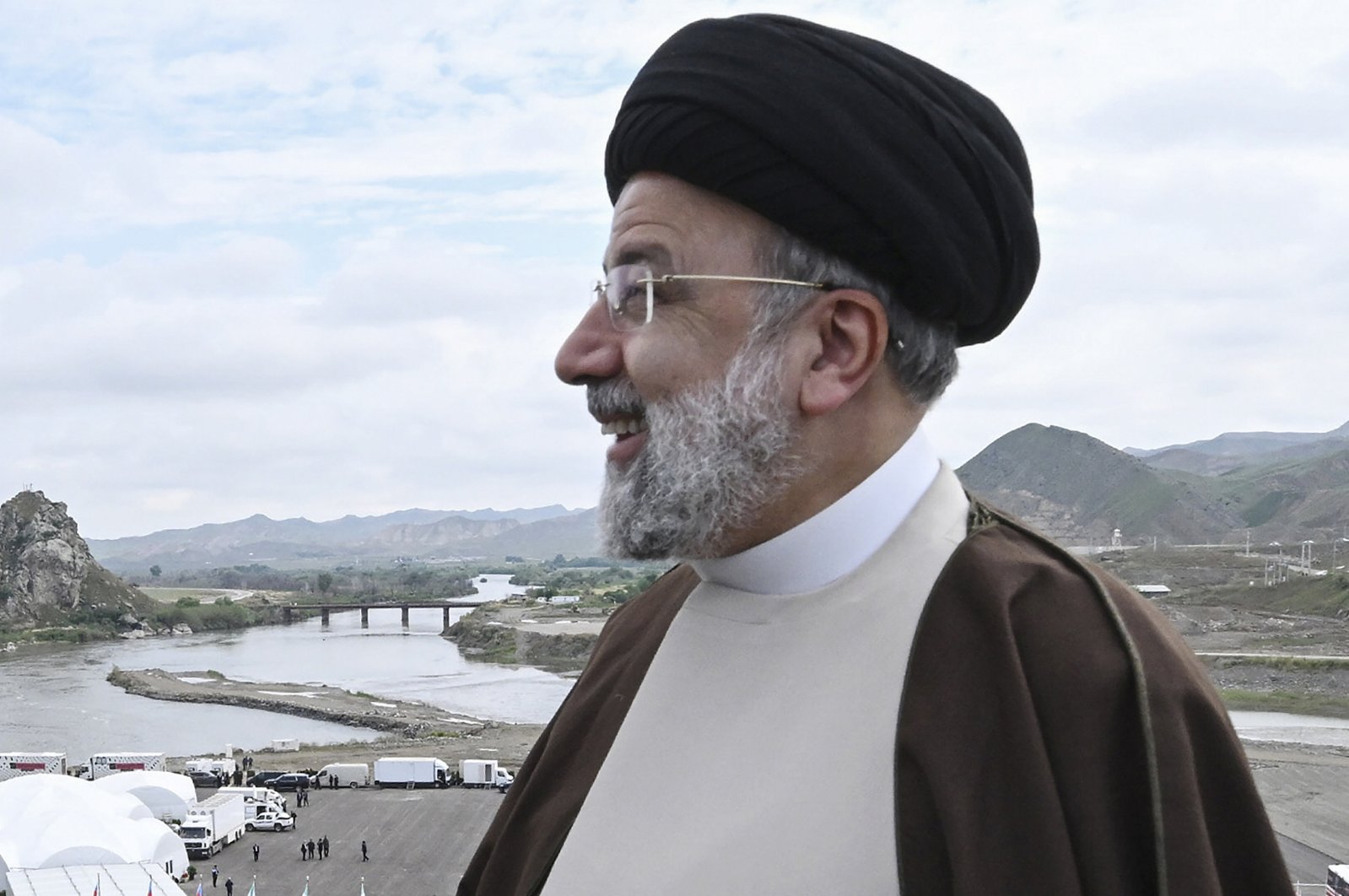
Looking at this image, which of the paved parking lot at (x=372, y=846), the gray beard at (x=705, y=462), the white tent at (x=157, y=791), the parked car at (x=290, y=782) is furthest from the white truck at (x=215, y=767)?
the gray beard at (x=705, y=462)

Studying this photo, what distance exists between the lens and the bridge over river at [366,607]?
5572 centimetres

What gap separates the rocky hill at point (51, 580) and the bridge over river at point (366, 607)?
7224 millimetres

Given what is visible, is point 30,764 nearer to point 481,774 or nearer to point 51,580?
point 481,774

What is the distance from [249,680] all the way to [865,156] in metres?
38.0

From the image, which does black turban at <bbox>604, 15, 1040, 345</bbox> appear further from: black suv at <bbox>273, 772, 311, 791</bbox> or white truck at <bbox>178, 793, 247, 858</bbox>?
black suv at <bbox>273, 772, 311, 791</bbox>

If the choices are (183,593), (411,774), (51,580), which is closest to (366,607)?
(51,580)

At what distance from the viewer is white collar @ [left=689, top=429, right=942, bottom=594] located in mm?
1086

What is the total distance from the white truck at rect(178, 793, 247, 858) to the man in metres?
15.6

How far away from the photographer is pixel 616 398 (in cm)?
114

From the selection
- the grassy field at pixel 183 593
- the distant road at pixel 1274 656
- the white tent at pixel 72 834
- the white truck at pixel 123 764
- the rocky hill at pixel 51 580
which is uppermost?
the rocky hill at pixel 51 580

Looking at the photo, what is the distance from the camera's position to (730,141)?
1081mm

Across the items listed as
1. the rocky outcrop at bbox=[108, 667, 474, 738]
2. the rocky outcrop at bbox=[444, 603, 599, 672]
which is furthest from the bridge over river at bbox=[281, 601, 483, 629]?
the rocky outcrop at bbox=[108, 667, 474, 738]

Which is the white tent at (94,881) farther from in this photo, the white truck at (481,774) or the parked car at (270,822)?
the white truck at (481,774)

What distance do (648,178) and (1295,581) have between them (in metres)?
49.5
